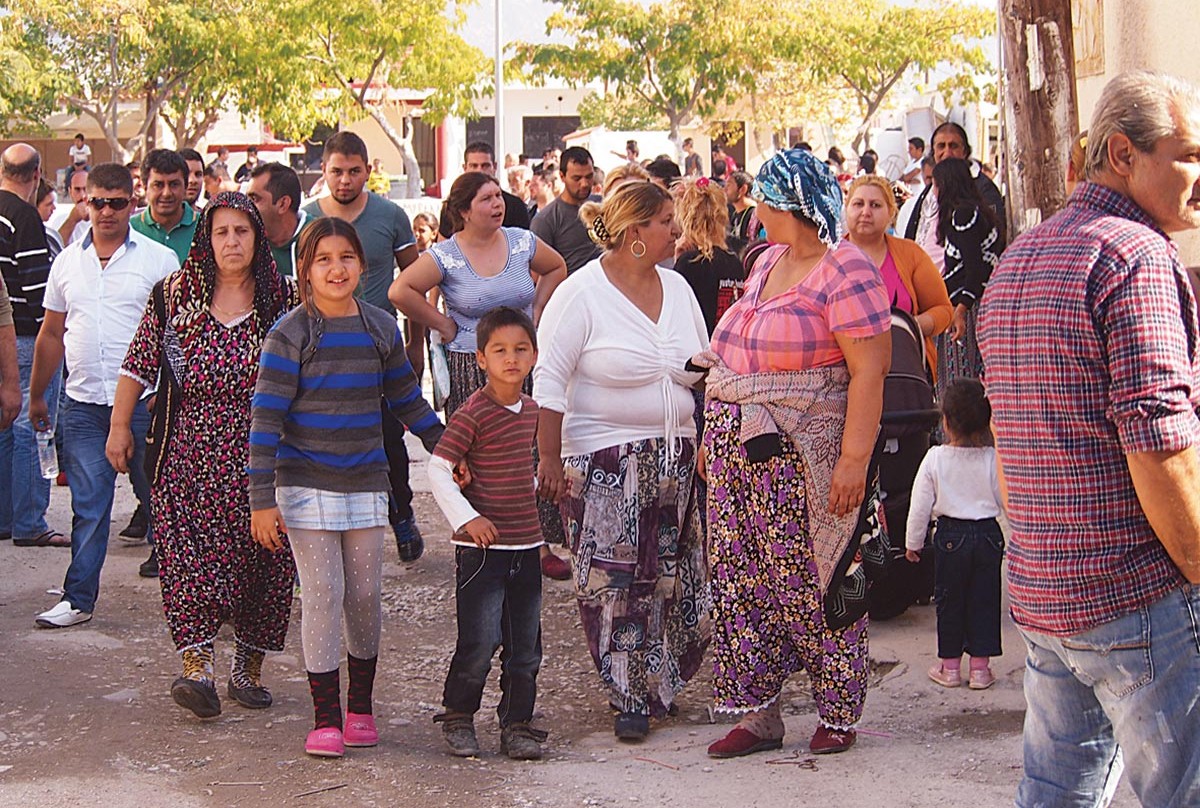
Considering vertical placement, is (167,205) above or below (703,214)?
above

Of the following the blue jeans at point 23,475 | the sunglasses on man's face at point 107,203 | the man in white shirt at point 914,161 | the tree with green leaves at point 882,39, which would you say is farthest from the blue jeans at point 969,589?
the tree with green leaves at point 882,39

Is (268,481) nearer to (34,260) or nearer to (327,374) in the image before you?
(327,374)

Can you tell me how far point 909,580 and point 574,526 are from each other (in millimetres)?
1627

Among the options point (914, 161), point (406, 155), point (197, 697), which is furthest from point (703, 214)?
point (406, 155)

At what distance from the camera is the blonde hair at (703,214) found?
7.22 meters

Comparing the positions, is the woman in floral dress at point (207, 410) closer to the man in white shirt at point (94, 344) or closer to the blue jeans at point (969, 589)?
the man in white shirt at point (94, 344)

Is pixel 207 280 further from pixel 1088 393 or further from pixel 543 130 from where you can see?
pixel 543 130

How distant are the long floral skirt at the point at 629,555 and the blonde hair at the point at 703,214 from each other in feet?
4.92

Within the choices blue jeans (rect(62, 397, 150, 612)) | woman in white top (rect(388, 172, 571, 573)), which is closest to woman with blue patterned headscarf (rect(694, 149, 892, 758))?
woman in white top (rect(388, 172, 571, 573))

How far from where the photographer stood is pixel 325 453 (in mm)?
5625

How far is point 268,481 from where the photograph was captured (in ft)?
18.1

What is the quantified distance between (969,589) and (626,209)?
1.95 meters

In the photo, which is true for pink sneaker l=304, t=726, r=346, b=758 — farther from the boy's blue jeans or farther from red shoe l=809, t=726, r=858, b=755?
red shoe l=809, t=726, r=858, b=755

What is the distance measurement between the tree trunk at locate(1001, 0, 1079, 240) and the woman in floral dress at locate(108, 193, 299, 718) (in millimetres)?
3502
